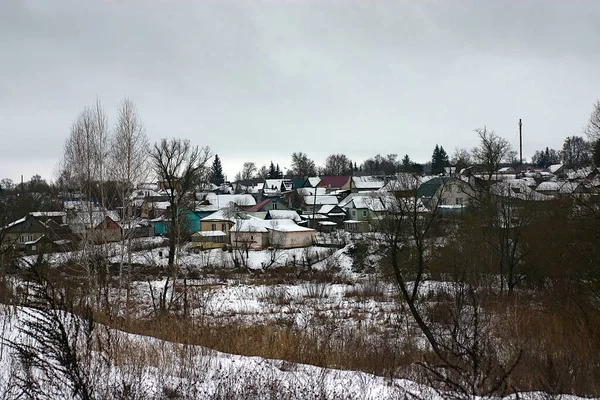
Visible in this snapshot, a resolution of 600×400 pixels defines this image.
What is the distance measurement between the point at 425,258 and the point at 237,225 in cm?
1966

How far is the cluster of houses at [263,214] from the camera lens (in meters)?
17.6

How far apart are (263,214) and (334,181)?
36837 mm

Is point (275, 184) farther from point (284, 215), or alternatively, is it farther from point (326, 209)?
point (284, 215)

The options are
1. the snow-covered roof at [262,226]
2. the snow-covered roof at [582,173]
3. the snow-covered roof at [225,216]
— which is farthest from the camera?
Result: the snow-covered roof at [225,216]

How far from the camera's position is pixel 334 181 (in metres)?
85.5

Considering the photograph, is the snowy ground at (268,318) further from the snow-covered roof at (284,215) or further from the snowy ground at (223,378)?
the snow-covered roof at (284,215)

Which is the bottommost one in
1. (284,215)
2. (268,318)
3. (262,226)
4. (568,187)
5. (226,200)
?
(268,318)

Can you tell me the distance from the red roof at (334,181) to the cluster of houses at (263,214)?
14644 millimetres

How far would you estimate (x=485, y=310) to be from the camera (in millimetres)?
12328

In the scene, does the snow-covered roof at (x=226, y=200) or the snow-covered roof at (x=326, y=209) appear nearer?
the snow-covered roof at (x=326, y=209)

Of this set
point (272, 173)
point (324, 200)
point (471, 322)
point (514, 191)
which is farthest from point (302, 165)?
point (471, 322)

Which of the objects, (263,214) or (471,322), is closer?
(471,322)

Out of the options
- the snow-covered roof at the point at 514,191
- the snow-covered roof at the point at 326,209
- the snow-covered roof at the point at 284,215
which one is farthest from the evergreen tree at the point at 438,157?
the snow-covered roof at the point at 514,191

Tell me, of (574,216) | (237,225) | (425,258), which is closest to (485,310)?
(574,216)
